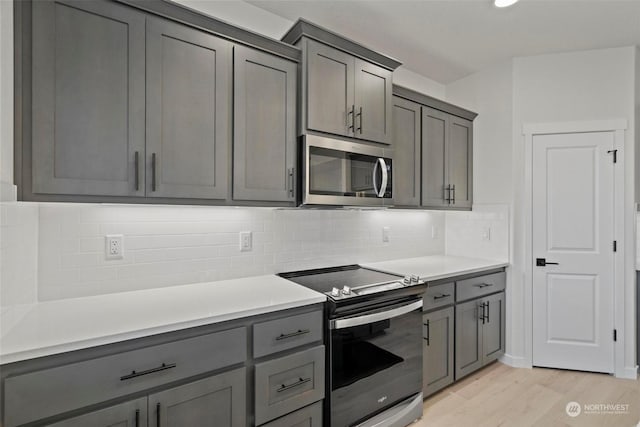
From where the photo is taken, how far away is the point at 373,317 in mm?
1874

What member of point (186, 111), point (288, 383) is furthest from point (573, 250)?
point (186, 111)

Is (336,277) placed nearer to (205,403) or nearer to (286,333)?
(286,333)

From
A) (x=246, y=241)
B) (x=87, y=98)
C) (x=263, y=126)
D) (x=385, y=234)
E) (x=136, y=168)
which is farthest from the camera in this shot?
(x=385, y=234)

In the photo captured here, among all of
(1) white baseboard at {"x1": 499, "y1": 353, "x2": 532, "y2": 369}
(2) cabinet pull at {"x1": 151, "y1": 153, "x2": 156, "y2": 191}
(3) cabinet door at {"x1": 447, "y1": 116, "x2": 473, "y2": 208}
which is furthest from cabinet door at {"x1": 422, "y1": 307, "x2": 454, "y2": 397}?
(2) cabinet pull at {"x1": 151, "y1": 153, "x2": 156, "y2": 191}

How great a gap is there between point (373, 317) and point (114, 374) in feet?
4.18

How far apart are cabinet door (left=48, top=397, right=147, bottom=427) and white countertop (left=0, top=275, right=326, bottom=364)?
0.85 ft

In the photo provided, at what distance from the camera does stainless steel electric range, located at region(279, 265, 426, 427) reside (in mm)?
1773

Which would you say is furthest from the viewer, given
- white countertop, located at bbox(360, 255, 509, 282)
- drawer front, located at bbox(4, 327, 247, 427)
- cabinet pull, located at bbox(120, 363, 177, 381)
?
white countertop, located at bbox(360, 255, 509, 282)

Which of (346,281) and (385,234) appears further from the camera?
(385,234)

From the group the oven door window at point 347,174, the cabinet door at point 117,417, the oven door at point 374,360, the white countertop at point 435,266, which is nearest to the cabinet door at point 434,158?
the white countertop at point 435,266

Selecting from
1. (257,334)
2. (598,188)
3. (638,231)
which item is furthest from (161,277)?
(638,231)

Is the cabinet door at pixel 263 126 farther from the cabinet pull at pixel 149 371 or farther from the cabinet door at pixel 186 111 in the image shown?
the cabinet pull at pixel 149 371

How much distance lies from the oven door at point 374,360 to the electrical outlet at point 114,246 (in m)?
1.22

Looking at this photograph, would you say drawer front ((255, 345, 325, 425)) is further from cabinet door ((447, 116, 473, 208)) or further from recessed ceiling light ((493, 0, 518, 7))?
recessed ceiling light ((493, 0, 518, 7))
